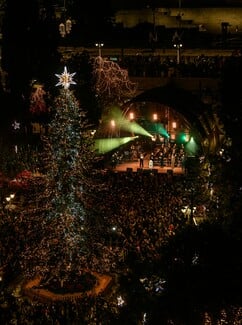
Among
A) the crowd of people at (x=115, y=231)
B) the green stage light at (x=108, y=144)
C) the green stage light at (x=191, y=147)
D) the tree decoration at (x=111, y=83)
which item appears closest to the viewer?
the crowd of people at (x=115, y=231)

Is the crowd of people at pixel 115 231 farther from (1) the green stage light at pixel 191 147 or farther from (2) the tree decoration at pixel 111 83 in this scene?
(2) the tree decoration at pixel 111 83

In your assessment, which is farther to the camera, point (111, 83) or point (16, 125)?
point (111, 83)

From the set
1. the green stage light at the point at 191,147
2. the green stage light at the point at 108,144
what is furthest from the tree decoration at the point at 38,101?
the green stage light at the point at 191,147

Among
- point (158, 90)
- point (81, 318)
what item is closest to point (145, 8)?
point (158, 90)

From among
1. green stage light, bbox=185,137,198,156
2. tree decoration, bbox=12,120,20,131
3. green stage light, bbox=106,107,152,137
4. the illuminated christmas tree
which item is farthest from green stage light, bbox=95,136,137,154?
the illuminated christmas tree

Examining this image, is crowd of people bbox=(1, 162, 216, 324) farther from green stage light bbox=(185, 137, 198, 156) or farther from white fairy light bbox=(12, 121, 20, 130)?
white fairy light bbox=(12, 121, 20, 130)

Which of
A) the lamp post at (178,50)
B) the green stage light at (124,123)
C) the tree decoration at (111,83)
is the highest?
the lamp post at (178,50)

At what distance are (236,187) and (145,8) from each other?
3341 centimetres

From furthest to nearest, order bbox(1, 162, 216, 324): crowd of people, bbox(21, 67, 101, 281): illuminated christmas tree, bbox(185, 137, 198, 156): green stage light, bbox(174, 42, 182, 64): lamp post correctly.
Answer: bbox(174, 42, 182, 64): lamp post, bbox(185, 137, 198, 156): green stage light, bbox(21, 67, 101, 281): illuminated christmas tree, bbox(1, 162, 216, 324): crowd of people

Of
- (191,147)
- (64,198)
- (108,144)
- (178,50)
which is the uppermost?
(178,50)

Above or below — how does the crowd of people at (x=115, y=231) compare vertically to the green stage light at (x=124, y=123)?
below

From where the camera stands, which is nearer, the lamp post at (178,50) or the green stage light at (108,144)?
the green stage light at (108,144)

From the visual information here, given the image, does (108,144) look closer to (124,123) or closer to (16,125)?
(124,123)

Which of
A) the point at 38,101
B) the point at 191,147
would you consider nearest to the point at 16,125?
the point at 38,101
